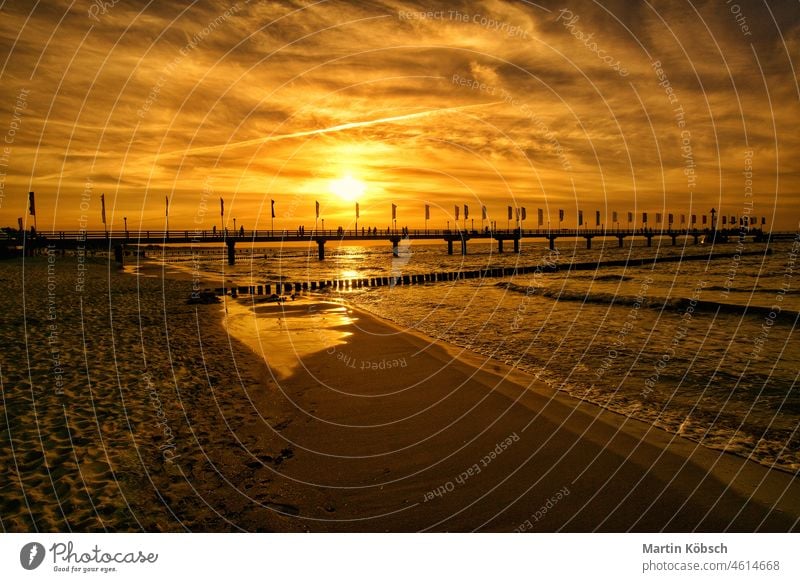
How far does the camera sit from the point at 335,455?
21.2 feet

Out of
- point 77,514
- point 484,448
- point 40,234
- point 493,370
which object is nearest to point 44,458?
point 77,514

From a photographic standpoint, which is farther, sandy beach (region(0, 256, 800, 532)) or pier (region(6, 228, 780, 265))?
pier (region(6, 228, 780, 265))

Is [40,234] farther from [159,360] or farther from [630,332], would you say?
[630,332]

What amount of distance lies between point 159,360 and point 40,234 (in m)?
63.4

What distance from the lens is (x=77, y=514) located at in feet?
15.7
